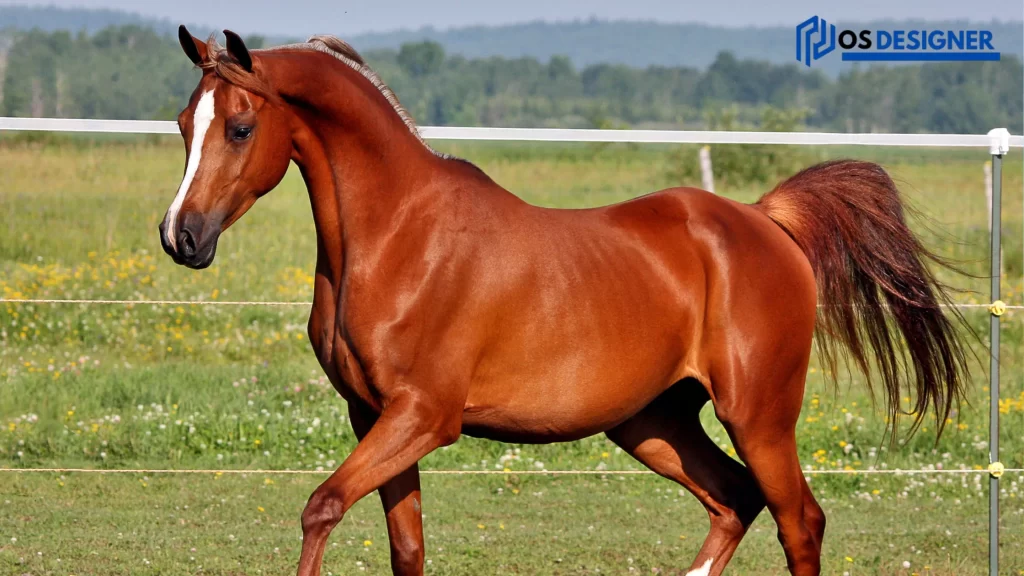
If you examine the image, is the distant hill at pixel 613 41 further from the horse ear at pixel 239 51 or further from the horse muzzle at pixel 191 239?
the horse muzzle at pixel 191 239

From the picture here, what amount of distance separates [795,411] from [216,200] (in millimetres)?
2118

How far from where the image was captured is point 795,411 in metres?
4.14

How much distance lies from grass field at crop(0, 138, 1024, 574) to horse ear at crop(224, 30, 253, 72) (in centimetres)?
246

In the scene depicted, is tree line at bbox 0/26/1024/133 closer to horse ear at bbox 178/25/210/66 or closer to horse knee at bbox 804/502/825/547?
horse ear at bbox 178/25/210/66

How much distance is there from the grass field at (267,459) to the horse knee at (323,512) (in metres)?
1.76

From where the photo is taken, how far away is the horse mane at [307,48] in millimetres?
3330

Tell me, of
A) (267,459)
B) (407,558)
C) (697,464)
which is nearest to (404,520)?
(407,558)

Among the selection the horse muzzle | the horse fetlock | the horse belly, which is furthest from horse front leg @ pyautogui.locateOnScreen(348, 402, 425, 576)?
the horse muzzle

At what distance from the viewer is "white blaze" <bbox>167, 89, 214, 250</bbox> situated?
3268 millimetres

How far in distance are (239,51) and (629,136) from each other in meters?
1.91

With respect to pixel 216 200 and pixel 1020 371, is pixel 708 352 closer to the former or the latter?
pixel 216 200

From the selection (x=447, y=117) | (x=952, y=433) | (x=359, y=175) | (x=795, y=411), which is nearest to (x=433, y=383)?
(x=359, y=175)

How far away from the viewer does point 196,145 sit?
331cm

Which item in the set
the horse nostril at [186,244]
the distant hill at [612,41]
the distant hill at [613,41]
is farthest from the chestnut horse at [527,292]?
the distant hill at [613,41]
